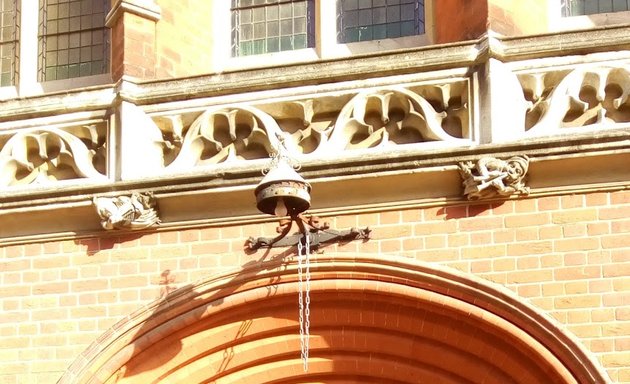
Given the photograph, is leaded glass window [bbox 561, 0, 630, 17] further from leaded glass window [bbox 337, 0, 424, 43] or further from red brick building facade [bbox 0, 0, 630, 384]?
leaded glass window [bbox 337, 0, 424, 43]

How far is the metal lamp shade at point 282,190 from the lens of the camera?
33.9 feet

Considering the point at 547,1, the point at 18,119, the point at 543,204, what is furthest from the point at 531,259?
the point at 18,119

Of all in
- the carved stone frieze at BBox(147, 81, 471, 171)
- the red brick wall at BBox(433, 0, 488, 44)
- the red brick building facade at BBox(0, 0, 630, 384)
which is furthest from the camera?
the red brick wall at BBox(433, 0, 488, 44)

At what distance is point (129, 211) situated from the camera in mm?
11305

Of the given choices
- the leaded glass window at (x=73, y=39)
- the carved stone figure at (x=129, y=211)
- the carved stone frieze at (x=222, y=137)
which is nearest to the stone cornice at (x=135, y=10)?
the leaded glass window at (x=73, y=39)

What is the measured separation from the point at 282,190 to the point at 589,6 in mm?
2974

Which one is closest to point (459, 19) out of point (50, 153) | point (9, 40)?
point (50, 153)

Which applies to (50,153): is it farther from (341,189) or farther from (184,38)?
(341,189)

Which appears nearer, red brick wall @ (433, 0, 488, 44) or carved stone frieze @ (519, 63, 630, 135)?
carved stone frieze @ (519, 63, 630, 135)

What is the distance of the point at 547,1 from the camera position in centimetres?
1184

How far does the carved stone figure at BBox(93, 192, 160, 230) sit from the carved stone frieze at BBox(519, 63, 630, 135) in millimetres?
2523

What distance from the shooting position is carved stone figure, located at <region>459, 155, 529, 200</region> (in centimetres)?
1062

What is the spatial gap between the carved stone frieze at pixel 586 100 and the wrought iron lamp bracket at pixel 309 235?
1.30 meters

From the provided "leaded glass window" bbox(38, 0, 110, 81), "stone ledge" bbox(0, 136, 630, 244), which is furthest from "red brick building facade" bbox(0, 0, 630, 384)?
"leaded glass window" bbox(38, 0, 110, 81)
